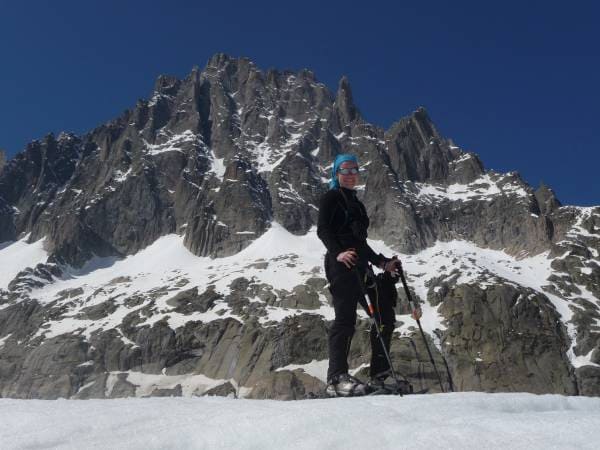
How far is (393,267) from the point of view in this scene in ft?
30.6

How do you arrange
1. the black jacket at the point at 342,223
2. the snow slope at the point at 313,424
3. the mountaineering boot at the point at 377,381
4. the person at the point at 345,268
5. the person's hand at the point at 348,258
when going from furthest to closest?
1. the black jacket at the point at 342,223
2. the person at the point at 345,268
3. the person's hand at the point at 348,258
4. the mountaineering boot at the point at 377,381
5. the snow slope at the point at 313,424

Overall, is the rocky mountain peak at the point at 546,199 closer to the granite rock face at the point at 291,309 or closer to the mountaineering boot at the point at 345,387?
the granite rock face at the point at 291,309

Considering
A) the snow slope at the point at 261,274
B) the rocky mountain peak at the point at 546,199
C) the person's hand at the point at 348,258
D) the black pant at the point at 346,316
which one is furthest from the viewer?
the rocky mountain peak at the point at 546,199

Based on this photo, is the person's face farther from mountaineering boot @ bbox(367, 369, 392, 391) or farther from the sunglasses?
mountaineering boot @ bbox(367, 369, 392, 391)

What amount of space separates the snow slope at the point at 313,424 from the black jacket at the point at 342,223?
3.34 metres

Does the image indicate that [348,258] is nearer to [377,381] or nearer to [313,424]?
[377,381]

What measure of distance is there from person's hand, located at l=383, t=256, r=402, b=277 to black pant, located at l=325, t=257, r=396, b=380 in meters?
0.33

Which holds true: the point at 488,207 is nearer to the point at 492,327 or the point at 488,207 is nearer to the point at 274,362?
the point at 492,327

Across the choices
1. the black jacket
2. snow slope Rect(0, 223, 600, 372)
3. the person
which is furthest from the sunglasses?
snow slope Rect(0, 223, 600, 372)

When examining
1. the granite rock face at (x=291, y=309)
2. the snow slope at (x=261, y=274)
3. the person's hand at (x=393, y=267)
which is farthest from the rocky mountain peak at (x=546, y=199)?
the person's hand at (x=393, y=267)

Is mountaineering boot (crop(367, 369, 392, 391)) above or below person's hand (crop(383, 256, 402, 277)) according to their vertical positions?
below

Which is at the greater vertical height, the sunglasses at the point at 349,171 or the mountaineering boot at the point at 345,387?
the sunglasses at the point at 349,171

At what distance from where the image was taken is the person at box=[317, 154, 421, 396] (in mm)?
8242

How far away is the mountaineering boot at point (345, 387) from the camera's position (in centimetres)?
759
